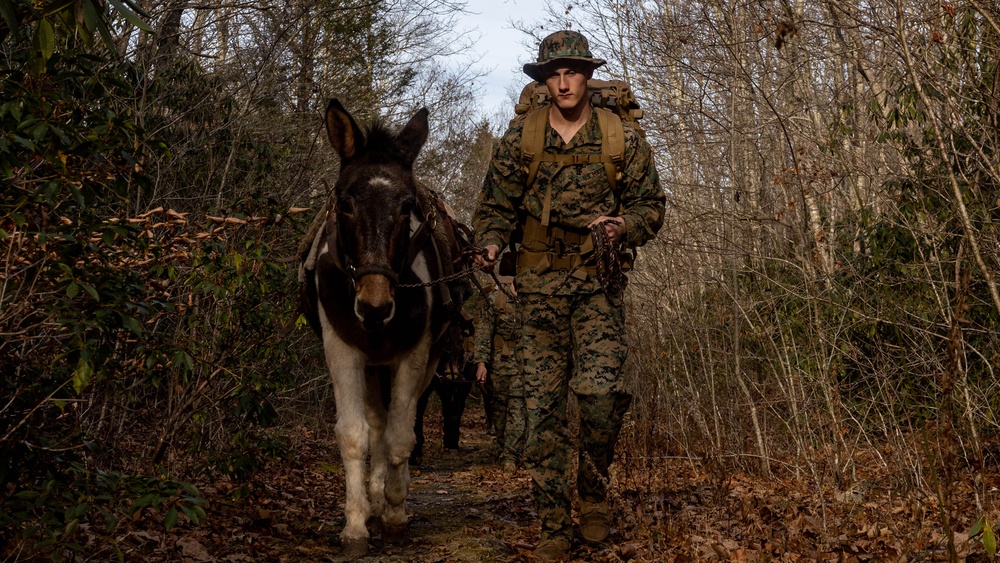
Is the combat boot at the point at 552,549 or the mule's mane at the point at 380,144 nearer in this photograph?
the combat boot at the point at 552,549

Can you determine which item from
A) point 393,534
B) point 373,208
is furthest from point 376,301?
point 393,534

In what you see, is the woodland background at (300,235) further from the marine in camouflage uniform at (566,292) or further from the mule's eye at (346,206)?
the marine in camouflage uniform at (566,292)

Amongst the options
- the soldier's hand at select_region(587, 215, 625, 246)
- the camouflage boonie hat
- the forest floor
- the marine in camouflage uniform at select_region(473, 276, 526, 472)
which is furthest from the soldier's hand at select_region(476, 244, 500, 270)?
the marine in camouflage uniform at select_region(473, 276, 526, 472)

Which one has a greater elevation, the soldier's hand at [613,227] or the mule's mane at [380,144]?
the mule's mane at [380,144]

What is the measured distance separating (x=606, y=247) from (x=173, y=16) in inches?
230

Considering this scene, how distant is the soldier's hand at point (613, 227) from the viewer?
516cm

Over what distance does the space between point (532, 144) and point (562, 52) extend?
1.75ft

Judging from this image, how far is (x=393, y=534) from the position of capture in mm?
6160

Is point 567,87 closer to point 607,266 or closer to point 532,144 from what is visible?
point 532,144

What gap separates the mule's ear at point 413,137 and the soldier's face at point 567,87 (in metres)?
1.17

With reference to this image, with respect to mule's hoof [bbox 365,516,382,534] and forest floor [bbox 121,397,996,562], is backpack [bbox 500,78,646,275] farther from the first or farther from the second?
mule's hoof [bbox 365,516,382,534]

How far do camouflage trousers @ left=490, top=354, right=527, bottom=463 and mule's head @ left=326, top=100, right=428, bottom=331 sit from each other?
4343mm

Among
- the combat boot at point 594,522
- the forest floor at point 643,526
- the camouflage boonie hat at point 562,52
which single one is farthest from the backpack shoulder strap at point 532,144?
the forest floor at point 643,526

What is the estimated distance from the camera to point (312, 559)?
554 centimetres
